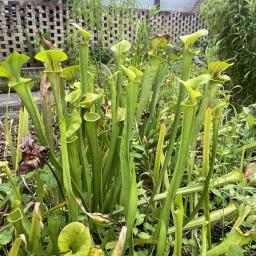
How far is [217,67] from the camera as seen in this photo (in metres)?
0.76

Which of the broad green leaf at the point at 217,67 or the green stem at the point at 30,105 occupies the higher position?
the broad green leaf at the point at 217,67

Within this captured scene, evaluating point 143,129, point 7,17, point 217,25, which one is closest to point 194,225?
point 143,129

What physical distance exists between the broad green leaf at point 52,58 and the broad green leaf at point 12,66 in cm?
3

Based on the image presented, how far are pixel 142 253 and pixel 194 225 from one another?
141mm

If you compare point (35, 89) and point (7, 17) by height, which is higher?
point (7, 17)

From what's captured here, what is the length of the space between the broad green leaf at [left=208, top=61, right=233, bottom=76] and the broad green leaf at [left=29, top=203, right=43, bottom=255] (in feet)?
1.51

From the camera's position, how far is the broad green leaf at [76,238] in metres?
0.49

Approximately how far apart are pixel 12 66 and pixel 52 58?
0.25 feet

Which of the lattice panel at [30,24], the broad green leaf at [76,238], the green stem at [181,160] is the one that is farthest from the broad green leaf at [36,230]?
the lattice panel at [30,24]

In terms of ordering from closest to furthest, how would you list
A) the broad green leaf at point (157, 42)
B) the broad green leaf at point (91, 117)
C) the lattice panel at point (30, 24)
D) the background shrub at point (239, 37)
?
the broad green leaf at point (91, 117), the broad green leaf at point (157, 42), the background shrub at point (239, 37), the lattice panel at point (30, 24)

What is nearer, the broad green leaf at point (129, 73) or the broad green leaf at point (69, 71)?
the broad green leaf at point (129, 73)

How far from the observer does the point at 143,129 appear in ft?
3.69

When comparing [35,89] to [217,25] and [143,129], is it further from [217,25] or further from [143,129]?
[143,129]

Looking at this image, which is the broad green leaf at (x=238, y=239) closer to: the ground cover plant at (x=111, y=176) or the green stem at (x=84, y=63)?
the ground cover plant at (x=111, y=176)
